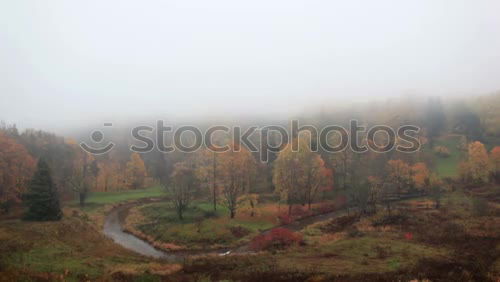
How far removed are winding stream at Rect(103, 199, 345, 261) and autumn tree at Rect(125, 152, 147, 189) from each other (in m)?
24.6

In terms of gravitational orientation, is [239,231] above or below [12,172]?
below

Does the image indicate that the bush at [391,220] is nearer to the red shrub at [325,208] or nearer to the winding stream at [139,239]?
the winding stream at [139,239]

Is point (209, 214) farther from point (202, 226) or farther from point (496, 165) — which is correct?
point (496, 165)

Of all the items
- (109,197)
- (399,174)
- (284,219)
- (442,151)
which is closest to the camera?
(284,219)

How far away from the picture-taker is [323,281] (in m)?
20.9

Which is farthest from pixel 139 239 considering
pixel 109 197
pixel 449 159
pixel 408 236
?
pixel 449 159

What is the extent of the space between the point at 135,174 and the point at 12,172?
4273cm

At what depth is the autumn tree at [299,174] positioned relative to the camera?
60397 mm

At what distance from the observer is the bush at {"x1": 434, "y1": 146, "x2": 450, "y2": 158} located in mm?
95812

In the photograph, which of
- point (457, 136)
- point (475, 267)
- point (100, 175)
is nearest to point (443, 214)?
point (475, 267)

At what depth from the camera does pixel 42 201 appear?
41562 mm

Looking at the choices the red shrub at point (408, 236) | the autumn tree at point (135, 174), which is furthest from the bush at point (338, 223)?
the autumn tree at point (135, 174)

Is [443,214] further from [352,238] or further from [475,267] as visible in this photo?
[475,267]

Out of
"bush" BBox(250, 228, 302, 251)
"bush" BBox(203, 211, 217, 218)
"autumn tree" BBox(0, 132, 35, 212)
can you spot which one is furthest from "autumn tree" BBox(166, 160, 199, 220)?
"autumn tree" BBox(0, 132, 35, 212)
